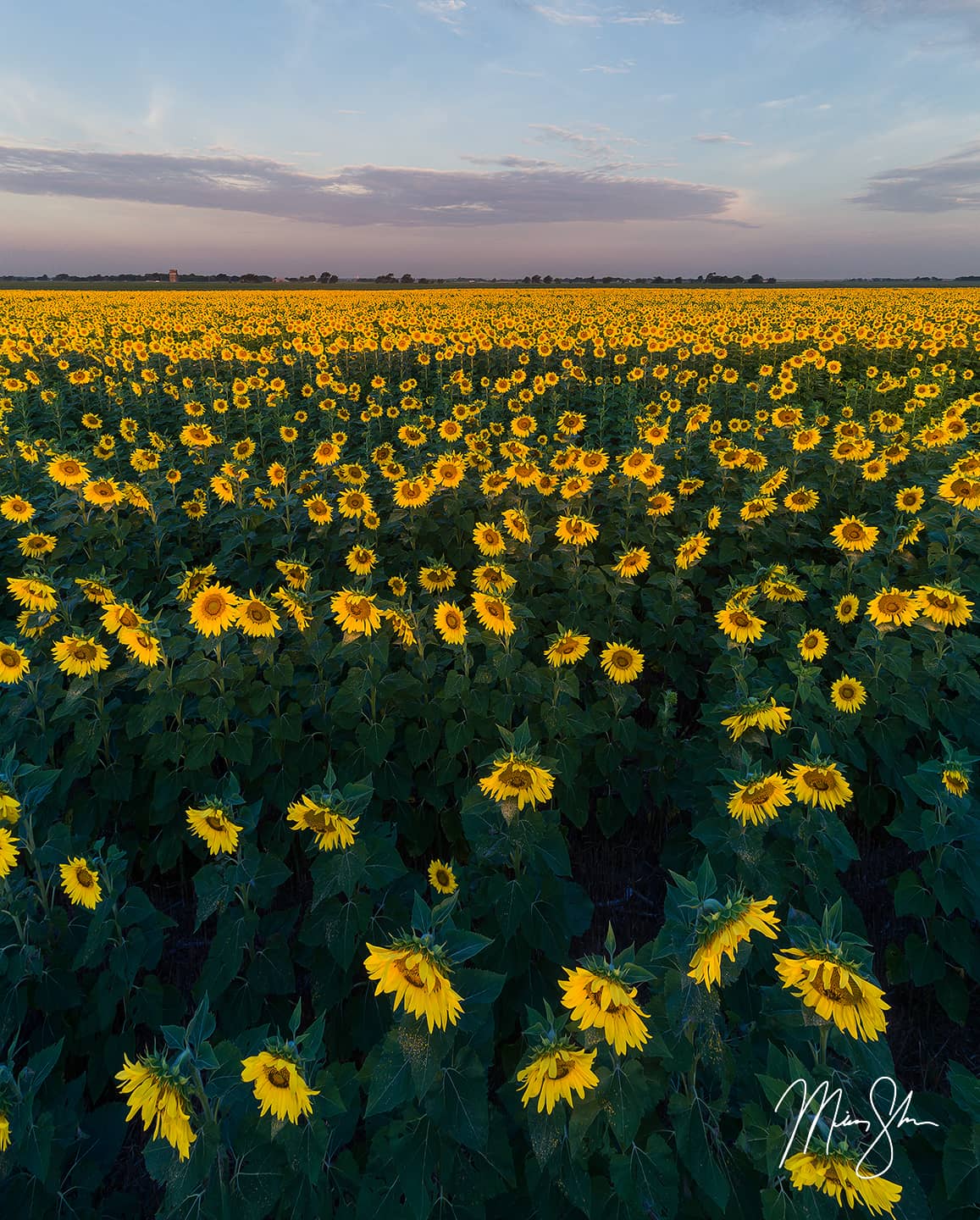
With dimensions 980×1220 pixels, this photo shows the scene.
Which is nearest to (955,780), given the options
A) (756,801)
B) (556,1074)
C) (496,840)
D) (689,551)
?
(756,801)

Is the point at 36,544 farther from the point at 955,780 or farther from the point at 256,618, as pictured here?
the point at 955,780

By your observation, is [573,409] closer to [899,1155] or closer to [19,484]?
[19,484]

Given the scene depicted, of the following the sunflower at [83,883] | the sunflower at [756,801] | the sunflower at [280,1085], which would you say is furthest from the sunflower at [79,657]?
the sunflower at [756,801]

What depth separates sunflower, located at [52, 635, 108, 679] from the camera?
12.5 feet

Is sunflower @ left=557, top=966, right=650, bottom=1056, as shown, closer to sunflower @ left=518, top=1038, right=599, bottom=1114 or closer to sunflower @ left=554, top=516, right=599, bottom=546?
sunflower @ left=518, top=1038, right=599, bottom=1114

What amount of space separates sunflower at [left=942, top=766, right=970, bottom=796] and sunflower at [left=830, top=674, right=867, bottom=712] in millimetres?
1011

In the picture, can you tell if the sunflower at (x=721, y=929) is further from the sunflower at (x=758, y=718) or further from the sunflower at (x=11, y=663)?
the sunflower at (x=11, y=663)

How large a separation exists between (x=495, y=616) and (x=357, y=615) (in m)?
0.78

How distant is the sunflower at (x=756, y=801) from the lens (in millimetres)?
2518

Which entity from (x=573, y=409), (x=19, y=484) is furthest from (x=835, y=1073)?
(x=573, y=409)

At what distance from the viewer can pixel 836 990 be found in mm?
1805

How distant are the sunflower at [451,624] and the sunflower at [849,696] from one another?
2.14 metres

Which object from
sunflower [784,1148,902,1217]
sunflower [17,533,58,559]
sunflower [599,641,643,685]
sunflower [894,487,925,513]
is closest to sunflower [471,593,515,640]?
sunflower [599,641,643,685]

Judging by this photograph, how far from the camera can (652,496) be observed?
6.14m
